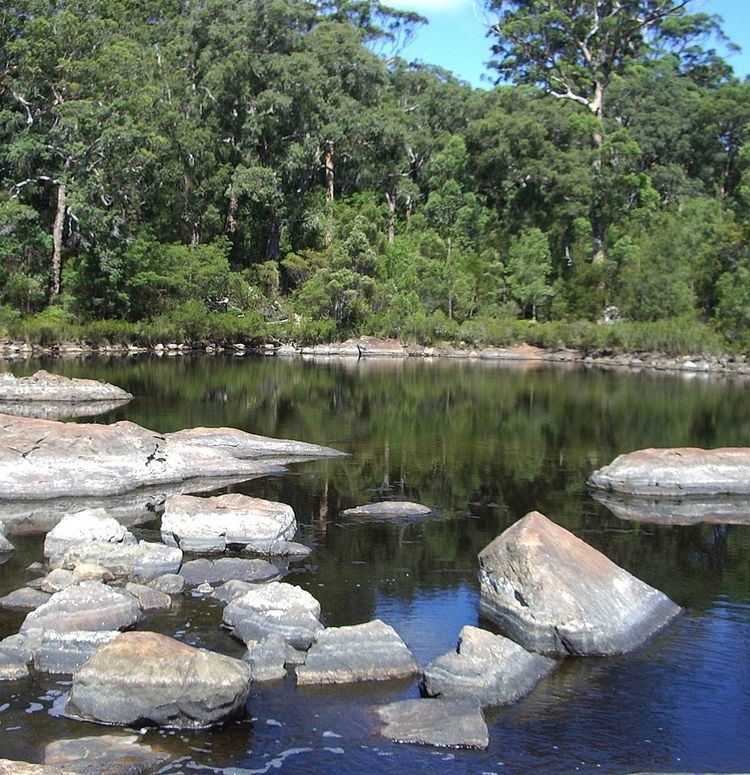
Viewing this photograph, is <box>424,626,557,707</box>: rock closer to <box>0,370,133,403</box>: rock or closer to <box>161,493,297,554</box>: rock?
<box>161,493,297,554</box>: rock

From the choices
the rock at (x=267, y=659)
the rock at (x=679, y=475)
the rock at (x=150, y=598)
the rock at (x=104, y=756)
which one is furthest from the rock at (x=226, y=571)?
the rock at (x=679, y=475)

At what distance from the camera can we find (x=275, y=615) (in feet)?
39.8

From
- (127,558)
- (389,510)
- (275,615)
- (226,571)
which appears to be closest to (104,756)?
(275,615)

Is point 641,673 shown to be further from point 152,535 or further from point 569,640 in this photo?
point 152,535

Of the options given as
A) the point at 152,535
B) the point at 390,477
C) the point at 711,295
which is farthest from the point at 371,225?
the point at 152,535

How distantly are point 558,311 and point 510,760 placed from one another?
211 ft

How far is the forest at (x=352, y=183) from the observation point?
192 feet

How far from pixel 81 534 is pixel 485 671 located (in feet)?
24.2

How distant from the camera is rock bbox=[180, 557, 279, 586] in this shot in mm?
14234

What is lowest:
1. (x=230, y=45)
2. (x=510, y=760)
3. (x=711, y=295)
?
(x=510, y=760)

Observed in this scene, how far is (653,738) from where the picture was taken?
9984 mm

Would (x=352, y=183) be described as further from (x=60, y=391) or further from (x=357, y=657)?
(x=357, y=657)

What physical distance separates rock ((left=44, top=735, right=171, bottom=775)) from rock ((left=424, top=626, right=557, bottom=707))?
122 inches

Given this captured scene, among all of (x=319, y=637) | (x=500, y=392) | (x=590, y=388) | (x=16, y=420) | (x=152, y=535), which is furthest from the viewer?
(x=590, y=388)
